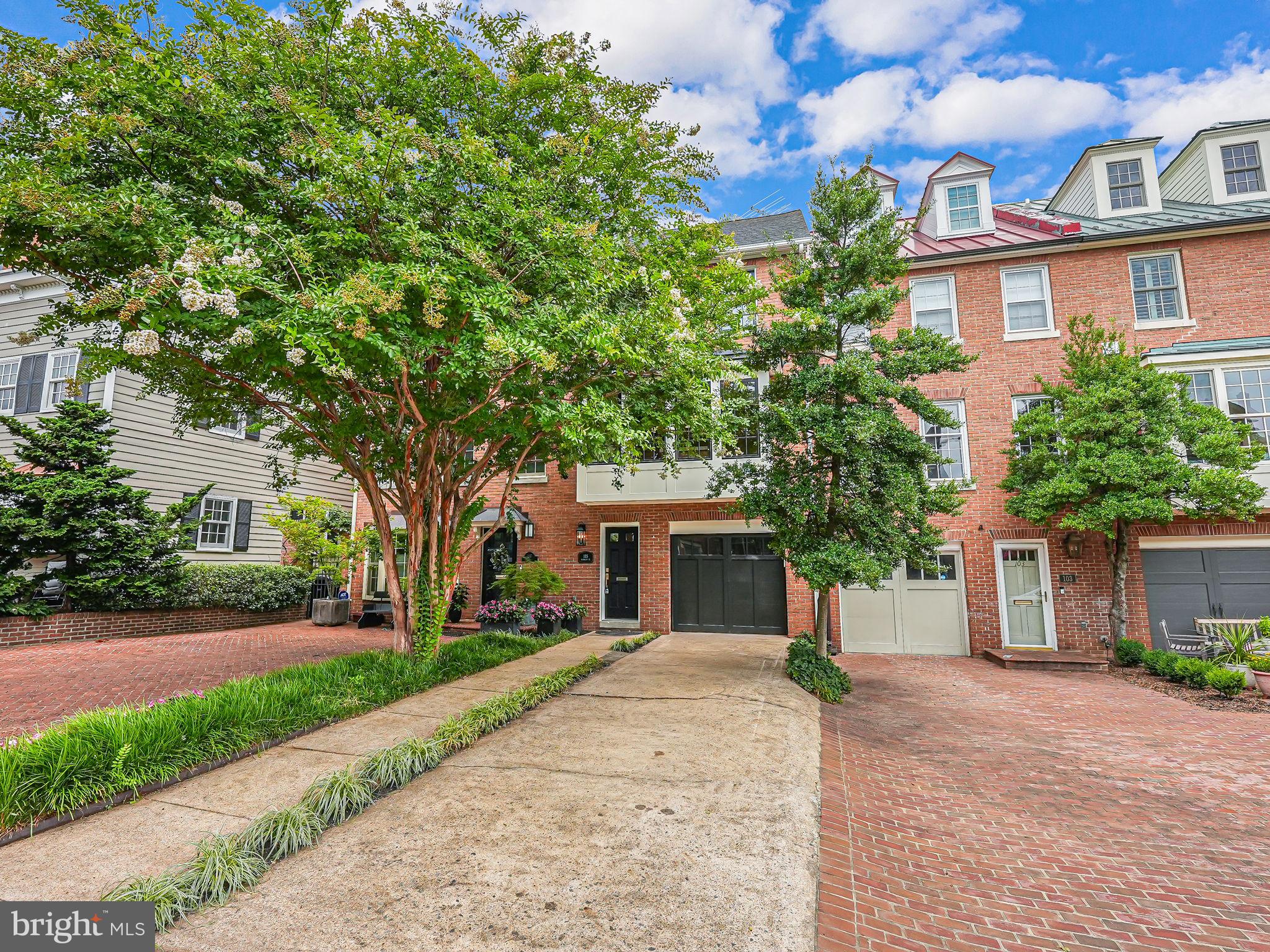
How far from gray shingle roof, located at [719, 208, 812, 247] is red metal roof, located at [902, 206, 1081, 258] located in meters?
2.65

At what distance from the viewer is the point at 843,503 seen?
7.61 meters

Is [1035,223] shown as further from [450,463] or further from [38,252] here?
[38,252]

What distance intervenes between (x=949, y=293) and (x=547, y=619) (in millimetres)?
10846

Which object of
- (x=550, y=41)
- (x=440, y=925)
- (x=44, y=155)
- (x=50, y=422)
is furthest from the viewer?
(x=50, y=422)

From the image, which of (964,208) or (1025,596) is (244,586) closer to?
(1025,596)

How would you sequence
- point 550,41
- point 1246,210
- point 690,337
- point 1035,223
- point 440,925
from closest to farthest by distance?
point 440,925 → point 690,337 → point 550,41 → point 1246,210 → point 1035,223

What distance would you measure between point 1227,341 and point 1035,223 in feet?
14.1

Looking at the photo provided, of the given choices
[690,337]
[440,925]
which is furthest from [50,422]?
[440,925]

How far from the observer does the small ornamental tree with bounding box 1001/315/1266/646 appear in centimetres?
862

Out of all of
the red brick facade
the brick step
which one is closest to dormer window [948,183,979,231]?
the red brick facade

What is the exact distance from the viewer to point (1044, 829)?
12.9 feet

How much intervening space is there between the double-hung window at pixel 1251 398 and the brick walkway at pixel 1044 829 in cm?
613

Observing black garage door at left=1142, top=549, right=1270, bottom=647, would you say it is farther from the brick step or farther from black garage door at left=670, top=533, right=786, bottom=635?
black garage door at left=670, top=533, right=786, bottom=635

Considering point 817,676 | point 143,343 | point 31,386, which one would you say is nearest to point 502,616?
point 817,676
